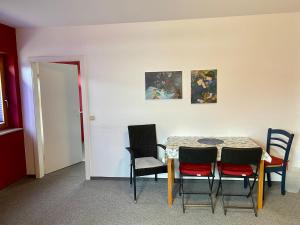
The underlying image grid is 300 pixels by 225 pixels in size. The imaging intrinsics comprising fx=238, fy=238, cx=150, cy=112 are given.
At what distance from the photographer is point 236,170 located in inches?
113

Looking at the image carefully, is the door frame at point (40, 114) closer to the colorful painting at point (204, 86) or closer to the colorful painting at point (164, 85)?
the colorful painting at point (164, 85)

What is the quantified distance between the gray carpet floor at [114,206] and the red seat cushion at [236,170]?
47cm

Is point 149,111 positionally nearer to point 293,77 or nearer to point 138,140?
point 138,140

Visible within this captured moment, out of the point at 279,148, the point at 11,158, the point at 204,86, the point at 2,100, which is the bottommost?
the point at 11,158

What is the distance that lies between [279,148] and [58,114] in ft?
12.3

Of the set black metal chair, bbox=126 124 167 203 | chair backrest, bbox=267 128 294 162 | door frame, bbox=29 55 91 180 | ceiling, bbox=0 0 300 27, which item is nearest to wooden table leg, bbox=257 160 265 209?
chair backrest, bbox=267 128 294 162

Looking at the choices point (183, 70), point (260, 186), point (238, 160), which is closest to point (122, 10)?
point (183, 70)

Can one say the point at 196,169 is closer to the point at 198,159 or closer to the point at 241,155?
the point at 198,159

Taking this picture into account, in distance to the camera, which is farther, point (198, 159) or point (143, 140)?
point (143, 140)

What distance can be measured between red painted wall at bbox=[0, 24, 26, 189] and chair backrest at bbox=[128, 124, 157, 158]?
6.26ft

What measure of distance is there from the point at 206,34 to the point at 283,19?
106cm

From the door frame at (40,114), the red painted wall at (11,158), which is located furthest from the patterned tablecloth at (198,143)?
the red painted wall at (11,158)

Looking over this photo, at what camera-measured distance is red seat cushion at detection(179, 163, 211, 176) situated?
2900 millimetres

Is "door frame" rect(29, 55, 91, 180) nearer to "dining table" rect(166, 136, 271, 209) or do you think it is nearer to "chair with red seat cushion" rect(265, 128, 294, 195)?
"dining table" rect(166, 136, 271, 209)
